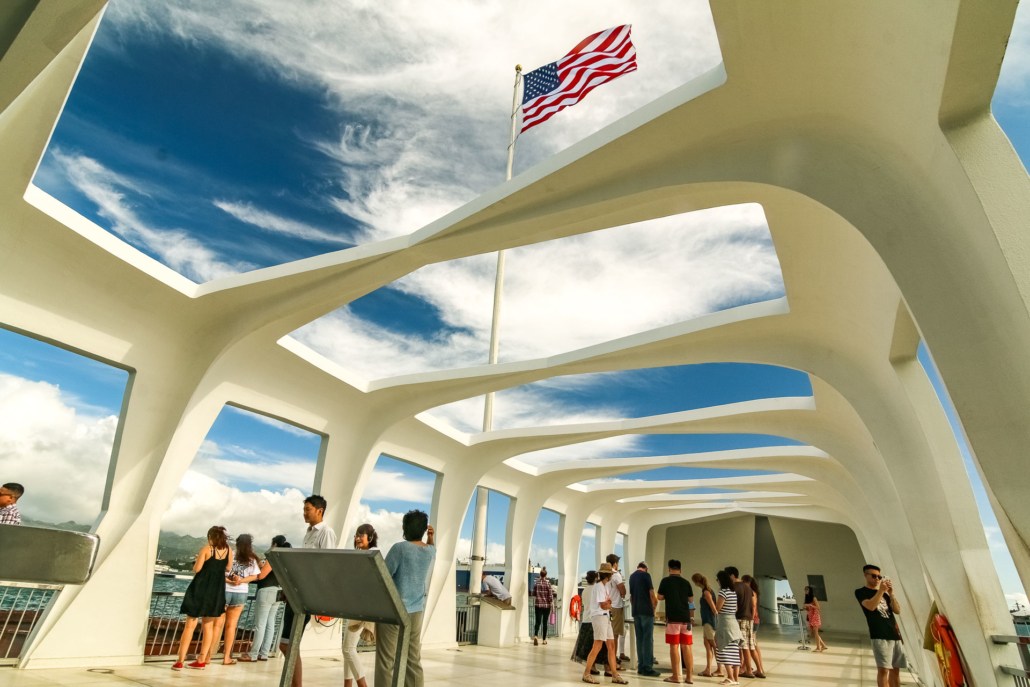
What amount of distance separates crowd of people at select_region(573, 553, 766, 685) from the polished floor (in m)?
0.32

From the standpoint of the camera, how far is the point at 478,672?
32.6ft

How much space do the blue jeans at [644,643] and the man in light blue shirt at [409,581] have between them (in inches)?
264

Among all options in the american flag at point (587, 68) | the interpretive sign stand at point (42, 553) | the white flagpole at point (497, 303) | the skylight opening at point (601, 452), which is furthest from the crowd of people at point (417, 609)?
the american flag at point (587, 68)

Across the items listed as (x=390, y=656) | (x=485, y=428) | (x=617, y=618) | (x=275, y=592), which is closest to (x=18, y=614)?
(x=275, y=592)

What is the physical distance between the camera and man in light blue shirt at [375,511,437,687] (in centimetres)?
455

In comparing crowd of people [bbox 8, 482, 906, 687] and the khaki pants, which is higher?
crowd of people [bbox 8, 482, 906, 687]

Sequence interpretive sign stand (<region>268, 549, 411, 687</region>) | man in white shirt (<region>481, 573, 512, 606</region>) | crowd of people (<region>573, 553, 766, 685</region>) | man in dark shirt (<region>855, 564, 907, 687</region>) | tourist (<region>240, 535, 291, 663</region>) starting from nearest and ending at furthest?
interpretive sign stand (<region>268, 549, 411, 687</region>), man in dark shirt (<region>855, 564, 907, 687</region>), tourist (<region>240, 535, 291, 663</region>), crowd of people (<region>573, 553, 766, 685</region>), man in white shirt (<region>481, 573, 512, 606</region>)

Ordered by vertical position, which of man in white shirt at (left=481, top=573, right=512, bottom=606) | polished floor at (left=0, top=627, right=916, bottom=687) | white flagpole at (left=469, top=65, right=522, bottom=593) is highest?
white flagpole at (left=469, top=65, right=522, bottom=593)

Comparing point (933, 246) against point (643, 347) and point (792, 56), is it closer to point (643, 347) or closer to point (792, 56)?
point (792, 56)

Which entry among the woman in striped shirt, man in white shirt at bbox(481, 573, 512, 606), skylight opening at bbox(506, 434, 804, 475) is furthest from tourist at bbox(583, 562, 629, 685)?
skylight opening at bbox(506, 434, 804, 475)

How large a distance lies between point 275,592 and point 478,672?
3314mm

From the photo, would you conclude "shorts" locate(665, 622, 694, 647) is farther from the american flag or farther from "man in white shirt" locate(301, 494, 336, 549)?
the american flag

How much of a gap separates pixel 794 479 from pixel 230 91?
19.0m

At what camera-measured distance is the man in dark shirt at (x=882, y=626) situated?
26.6 feet
